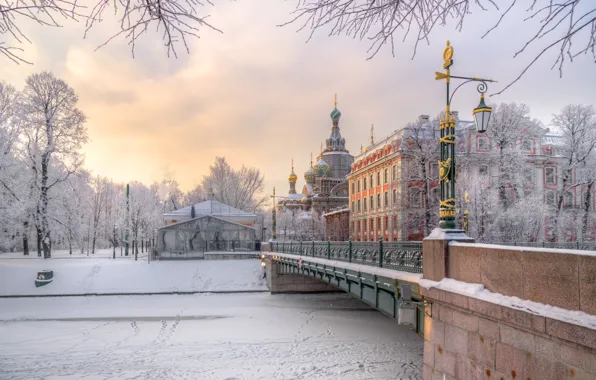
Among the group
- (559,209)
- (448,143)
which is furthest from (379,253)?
(559,209)

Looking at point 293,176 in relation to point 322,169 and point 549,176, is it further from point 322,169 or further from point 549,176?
point 549,176

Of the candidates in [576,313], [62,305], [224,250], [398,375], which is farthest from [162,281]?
[576,313]

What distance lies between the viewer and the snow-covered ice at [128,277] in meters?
33.7

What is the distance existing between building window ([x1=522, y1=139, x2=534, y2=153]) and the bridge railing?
2620cm

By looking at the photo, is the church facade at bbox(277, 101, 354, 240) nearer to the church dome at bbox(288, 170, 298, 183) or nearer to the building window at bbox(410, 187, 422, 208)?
the church dome at bbox(288, 170, 298, 183)

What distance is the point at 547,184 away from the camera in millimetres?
43562

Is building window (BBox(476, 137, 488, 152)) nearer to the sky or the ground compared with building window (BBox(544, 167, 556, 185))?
nearer to the sky

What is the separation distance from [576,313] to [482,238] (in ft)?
86.9

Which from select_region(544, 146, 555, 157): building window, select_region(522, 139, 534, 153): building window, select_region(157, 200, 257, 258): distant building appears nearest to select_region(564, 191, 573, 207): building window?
select_region(544, 146, 555, 157): building window

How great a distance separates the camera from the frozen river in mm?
16141

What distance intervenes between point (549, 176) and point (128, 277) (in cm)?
3706

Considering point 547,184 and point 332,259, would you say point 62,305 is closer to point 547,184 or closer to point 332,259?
point 332,259

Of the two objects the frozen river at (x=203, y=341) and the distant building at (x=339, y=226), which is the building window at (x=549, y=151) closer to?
the frozen river at (x=203, y=341)

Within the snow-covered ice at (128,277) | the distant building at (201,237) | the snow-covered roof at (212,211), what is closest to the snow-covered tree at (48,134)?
the snow-covered ice at (128,277)
